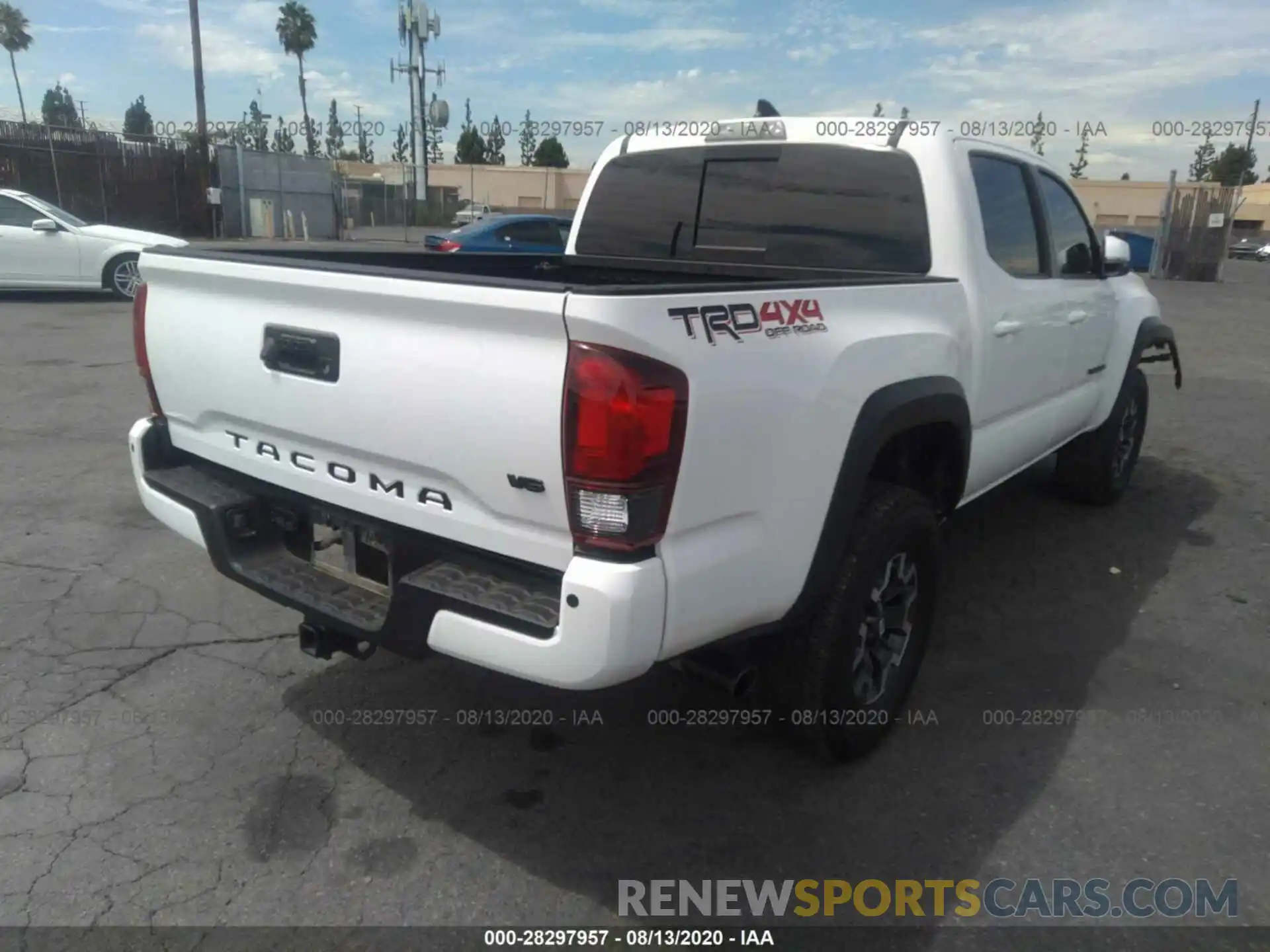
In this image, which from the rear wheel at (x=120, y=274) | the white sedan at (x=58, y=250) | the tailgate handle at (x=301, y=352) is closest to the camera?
the tailgate handle at (x=301, y=352)

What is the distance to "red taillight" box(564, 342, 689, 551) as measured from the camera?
6.75ft

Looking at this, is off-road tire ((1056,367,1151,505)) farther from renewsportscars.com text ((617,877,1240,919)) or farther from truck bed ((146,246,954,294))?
renewsportscars.com text ((617,877,1240,919))

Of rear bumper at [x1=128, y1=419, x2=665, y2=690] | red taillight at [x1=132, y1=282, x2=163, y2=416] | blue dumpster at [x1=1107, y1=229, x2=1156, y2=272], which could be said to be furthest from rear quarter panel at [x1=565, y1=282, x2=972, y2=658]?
blue dumpster at [x1=1107, y1=229, x2=1156, y2=272]

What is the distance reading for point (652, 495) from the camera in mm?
2117

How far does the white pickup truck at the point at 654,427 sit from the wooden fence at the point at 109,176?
916 inches

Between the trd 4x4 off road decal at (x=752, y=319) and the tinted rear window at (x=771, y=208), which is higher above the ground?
the tinted rear window at (x=771, y=208)

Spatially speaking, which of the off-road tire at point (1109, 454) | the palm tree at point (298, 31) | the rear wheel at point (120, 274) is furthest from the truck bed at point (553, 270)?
the palm tree at point (298, 31)

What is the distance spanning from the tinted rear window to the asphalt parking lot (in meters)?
1.67

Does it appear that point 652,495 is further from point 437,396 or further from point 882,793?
point 882,793

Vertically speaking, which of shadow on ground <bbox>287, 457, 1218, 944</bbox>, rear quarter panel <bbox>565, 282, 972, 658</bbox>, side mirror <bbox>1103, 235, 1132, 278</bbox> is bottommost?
shadow on ground <bbox>287, 457, 1218, 944</bbox>

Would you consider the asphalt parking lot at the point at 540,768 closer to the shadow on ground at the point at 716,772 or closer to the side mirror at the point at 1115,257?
the shadow on ground at the point at 716,772

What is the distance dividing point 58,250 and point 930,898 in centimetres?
1433

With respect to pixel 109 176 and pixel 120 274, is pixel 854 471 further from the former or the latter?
pixel 109 176

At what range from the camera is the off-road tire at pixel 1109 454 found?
549 centimetres
